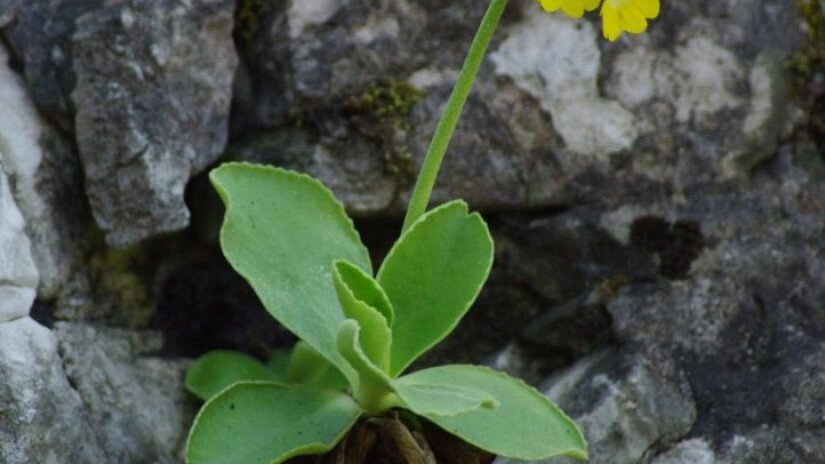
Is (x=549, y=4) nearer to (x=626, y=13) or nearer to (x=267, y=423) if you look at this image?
(x=626, y=13)

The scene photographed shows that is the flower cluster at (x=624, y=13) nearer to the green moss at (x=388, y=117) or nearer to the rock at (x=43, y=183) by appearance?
the green moss at (x=388, y=117)

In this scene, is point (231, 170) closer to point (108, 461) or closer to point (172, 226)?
point (172, 226)

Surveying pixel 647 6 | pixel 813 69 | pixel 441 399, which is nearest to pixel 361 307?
pixel 441 399

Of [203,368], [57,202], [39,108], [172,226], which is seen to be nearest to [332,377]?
[203,368]

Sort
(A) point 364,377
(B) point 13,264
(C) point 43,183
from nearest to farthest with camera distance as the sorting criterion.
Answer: (A) point 364,377, (B) point 13,264, (C) point 43,183

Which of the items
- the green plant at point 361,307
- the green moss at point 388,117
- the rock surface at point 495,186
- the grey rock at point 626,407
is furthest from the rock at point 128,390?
the grey rock at point 626,407
